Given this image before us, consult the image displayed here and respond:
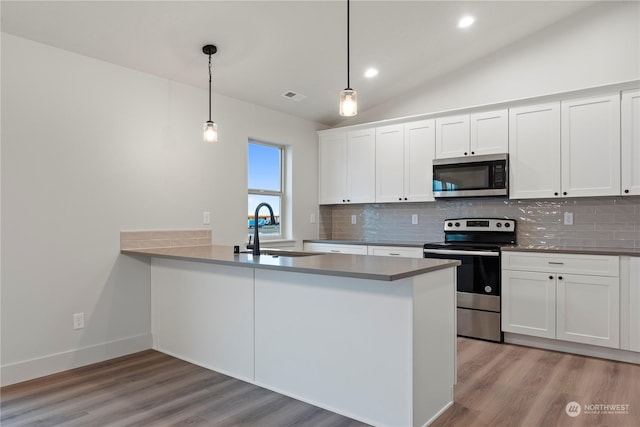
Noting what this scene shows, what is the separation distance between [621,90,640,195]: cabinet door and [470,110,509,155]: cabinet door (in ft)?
2.99

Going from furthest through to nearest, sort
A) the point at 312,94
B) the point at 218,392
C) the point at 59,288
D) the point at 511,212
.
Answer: the point at 312,94 → the point at 511,212 → the point at 59,288 → the point at 218,392

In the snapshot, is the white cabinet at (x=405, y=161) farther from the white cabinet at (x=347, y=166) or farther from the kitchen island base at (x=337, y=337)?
the kitchen island base at (x=337, y=337)

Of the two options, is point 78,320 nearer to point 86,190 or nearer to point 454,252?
point 86,190

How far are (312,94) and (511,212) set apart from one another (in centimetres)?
243

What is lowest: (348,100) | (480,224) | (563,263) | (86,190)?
(563,263)

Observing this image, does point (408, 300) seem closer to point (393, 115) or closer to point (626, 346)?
point (626, 346)

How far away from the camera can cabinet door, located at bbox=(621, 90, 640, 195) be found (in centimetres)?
335

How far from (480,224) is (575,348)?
1386mm

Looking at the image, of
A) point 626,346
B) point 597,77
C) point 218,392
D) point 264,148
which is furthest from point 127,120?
point 626,346

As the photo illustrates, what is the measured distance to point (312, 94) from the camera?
4.55 meters

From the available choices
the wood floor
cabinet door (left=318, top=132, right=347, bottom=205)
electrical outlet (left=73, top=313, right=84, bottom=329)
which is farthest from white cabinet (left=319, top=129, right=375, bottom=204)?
electrical outlet (left=73, top=313, right=84, bottom=329)

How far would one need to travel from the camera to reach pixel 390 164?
4.77 metres

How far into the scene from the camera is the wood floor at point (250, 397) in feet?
7.48

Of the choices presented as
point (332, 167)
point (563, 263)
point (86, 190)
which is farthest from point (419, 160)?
point (86, 190)
